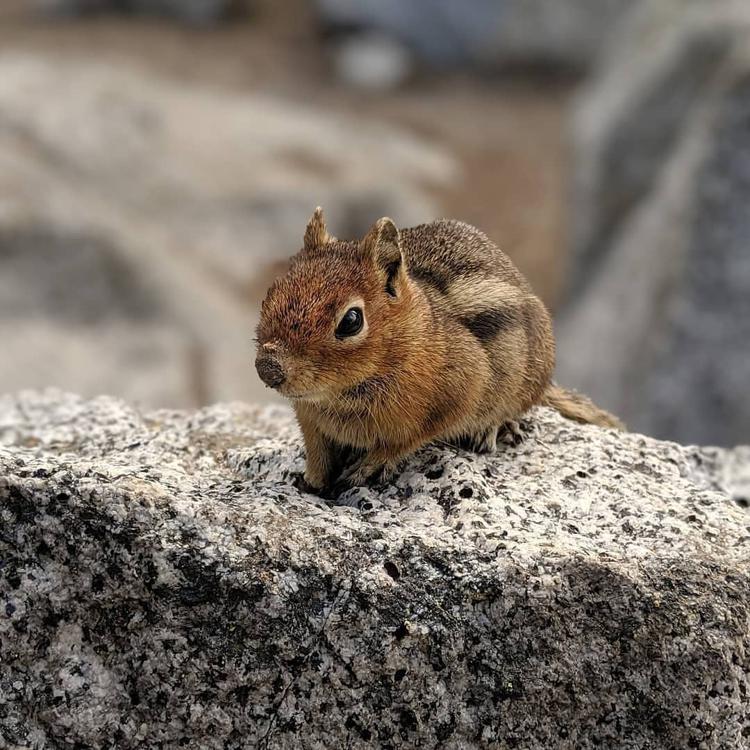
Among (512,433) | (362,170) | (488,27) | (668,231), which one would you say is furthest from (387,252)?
(488,27)

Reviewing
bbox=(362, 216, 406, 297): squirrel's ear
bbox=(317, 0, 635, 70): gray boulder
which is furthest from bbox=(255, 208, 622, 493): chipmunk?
bbox=(317, 0, 635, 70): gray boulder

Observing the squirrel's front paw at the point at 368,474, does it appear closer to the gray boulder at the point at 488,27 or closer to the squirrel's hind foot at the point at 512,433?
the squirrel's hind foot at the point at 512,433

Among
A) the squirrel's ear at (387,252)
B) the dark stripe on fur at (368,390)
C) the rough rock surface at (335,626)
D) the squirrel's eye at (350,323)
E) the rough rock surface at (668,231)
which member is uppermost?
the rough rock surface at (668,231)

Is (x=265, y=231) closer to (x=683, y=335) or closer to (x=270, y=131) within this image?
(x=270, y=131)

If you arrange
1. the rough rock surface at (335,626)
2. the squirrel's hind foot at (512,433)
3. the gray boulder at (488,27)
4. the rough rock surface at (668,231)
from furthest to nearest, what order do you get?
1. the gray boulder at (488,27)
2. the rough rock surface at (668,231)
3. the squirrel's hind foot at (512,433)
4. the rough rock surface at (335,626)

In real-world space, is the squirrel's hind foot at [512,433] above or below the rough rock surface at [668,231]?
below

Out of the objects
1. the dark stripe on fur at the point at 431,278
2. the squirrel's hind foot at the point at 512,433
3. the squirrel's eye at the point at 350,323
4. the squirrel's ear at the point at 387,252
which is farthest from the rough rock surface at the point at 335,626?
the dark stripe on fur at the point at 431,278

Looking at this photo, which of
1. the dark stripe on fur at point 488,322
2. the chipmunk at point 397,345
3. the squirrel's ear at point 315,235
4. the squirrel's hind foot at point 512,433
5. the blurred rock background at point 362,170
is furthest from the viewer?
the blurred rock background at point 362,170

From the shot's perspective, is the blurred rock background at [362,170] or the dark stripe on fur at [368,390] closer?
the dark stripe on fur at [368,390]

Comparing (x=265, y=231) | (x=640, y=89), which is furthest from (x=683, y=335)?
(x=265, y=231)
